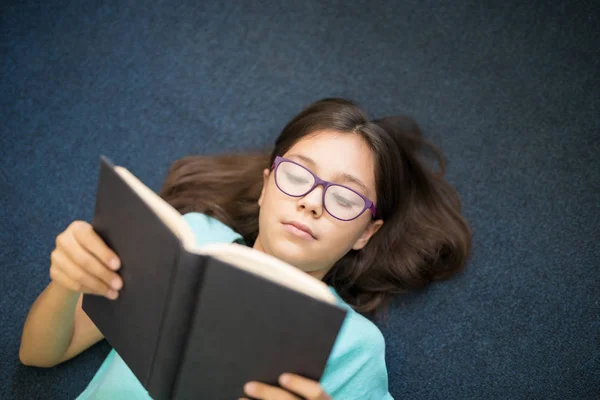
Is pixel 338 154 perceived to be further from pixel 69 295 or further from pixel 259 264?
pixel 69 295

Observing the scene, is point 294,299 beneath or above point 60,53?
above

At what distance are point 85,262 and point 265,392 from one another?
0.40 m

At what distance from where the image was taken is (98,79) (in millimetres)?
1832

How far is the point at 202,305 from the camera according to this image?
0.84 meters

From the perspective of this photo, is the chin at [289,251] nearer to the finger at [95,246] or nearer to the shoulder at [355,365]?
the shoulder at [355,365]

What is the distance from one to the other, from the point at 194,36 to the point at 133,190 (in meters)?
1.25

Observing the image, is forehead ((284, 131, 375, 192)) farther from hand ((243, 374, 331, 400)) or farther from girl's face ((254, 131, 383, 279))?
hand ((243, 374, 331, 400))

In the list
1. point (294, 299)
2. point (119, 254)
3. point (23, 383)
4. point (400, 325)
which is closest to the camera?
point (294, 299)

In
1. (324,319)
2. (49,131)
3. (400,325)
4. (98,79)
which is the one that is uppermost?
(324,319)

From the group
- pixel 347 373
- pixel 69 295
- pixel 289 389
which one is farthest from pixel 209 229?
pixel 289 389

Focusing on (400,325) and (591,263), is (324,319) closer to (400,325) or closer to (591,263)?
(400,325)

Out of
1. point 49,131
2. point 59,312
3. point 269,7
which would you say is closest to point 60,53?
point 49,131

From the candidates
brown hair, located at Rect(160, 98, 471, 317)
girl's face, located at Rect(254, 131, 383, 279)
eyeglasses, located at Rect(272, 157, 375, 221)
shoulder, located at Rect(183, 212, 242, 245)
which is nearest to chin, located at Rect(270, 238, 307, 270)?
girl's face, located at Rect(254, 131, 383, 279)

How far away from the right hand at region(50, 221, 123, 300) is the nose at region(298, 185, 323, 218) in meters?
0.44
